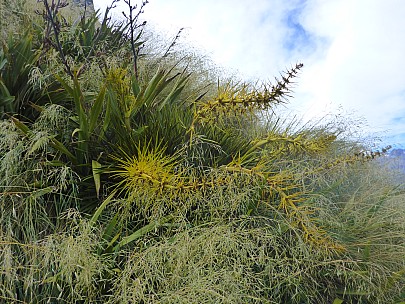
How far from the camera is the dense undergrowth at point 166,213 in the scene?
5.63 feet

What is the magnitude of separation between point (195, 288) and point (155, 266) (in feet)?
0.69

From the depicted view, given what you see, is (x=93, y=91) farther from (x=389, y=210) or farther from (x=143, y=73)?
(x=389, y=210)

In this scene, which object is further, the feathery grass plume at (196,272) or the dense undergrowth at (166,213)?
the dense undergrowth at (166,213)

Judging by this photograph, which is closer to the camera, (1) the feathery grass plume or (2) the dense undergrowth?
(1) the feathery grass plume

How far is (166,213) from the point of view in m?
2.17

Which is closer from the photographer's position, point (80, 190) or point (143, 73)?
point (80, 190)

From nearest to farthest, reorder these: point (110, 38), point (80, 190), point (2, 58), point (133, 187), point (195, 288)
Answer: point (195, 288) < point (133, 187) < point (80, 190) < point (2, 58) < point (110, 38)

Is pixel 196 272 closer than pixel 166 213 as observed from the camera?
Yes

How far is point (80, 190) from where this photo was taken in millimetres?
2318

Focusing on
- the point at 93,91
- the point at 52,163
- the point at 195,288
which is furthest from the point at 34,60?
the point at 195,288

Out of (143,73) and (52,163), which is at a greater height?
(143,73)

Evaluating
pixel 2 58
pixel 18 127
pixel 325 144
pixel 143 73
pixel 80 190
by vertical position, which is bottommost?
pixel 80 190

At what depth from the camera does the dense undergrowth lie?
1.72 m

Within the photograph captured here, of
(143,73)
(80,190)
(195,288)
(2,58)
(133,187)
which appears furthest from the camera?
(143,73)
